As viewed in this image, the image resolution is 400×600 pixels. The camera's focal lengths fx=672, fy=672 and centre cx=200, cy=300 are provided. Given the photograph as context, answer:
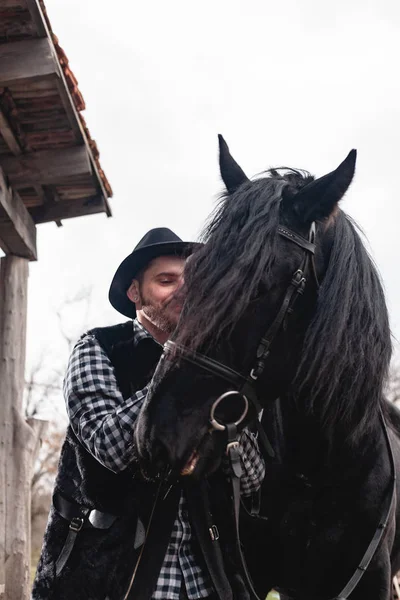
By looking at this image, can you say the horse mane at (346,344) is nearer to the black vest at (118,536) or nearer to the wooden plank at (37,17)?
the black vest at (118,536)

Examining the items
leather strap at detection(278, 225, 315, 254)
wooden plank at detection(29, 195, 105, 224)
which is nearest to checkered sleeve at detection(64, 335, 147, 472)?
leather strap at detection(278, 225, 315, 254)

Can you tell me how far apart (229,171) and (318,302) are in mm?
696

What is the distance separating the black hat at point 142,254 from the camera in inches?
102

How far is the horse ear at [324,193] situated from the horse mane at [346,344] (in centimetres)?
19

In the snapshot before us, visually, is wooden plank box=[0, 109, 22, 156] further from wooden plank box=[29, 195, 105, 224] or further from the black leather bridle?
the black leather bridle

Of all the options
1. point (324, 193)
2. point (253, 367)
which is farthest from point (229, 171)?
point (253, 367)

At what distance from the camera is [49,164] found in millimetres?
5199

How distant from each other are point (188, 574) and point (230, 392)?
631mm

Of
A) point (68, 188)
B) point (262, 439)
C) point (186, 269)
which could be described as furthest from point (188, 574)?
point (68, 188)

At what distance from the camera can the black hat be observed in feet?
8.52

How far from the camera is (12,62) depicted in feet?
13.7

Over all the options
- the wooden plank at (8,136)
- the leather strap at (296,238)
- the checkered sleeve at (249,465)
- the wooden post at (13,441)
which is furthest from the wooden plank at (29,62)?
the checkered sleeve at (249,465)

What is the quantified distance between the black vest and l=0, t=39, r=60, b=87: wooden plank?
2468 mm

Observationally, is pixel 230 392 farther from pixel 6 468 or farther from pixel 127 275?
pixel 6 468
